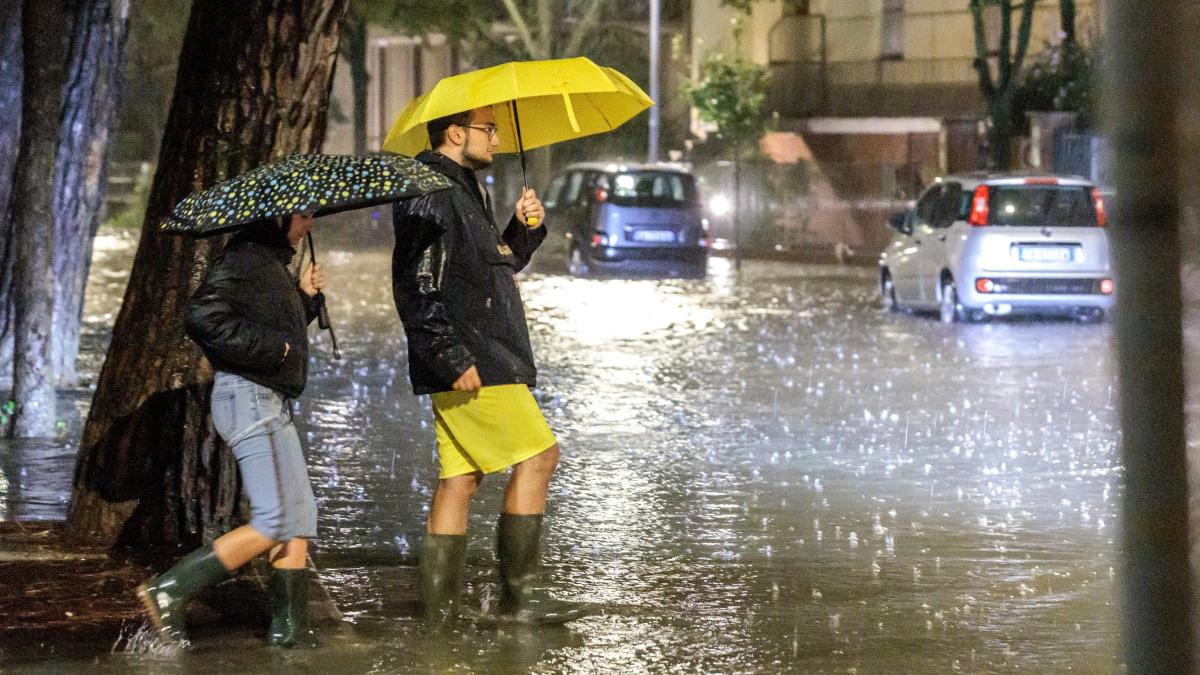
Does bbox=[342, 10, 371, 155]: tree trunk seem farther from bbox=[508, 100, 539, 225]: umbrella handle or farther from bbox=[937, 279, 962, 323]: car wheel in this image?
bbox=[508, 100, 539, 225]: umbrella handle

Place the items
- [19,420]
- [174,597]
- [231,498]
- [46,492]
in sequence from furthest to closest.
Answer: [19,420] < [46,492] < [231,498] < [174,597]

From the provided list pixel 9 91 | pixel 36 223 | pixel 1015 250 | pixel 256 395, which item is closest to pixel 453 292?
pixel 256 395

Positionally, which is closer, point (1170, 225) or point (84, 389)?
point (1170, 225)

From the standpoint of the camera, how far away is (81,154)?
1276 centimetres

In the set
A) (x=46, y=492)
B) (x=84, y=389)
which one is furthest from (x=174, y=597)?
(x=84, y=389)

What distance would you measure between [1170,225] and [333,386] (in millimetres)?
11765

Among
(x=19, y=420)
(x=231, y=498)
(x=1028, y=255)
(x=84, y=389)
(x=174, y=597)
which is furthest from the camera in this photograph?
(x=1028, y=255)

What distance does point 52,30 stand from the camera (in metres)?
11.0

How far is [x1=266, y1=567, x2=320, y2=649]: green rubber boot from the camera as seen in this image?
6.07 meters


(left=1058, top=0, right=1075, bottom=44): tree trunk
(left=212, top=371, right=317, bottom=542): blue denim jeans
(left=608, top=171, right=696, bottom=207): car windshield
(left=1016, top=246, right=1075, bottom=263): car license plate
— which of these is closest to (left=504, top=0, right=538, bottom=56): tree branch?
(left=1058, top=0, right=1075, bottom=44): tree trunk

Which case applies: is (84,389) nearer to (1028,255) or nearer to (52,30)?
(52,30)

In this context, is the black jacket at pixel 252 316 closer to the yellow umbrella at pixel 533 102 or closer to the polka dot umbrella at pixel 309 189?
the polka dot umbrella at pixel 309 189

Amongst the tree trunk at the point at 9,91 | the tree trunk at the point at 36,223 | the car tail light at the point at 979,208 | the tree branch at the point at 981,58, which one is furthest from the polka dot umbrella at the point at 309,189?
the tree branch at the point at 981,58

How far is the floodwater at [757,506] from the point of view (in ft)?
20.6
